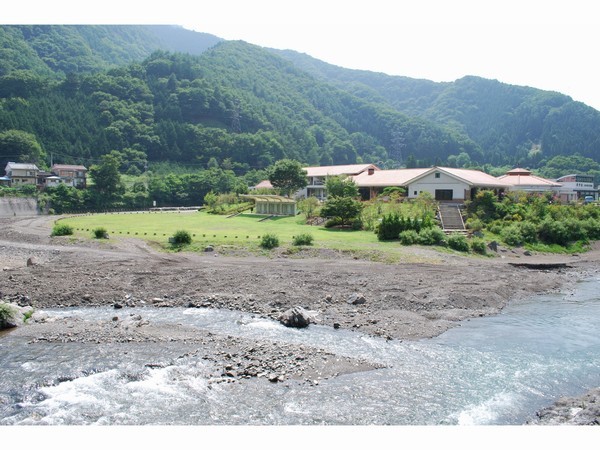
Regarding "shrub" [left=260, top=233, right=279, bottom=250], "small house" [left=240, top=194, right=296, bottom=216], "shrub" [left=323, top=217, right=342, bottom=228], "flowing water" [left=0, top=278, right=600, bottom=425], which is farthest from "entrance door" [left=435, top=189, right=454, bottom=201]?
"flowing water" [left=0, top=278, right=600, bottom=425]

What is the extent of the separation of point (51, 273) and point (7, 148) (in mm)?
70007

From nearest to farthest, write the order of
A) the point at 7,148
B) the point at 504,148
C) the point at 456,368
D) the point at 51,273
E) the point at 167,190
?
the point at 456,368
the point at 51,273
the point at 167,190
the point at 7,148
the point at 504,148

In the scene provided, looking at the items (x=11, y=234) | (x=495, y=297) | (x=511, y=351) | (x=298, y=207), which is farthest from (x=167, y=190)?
(x=511, y=351)

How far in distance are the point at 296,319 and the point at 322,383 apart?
4775 mm

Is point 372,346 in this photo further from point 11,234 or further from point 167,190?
point 167,190

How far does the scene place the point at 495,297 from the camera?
68.4ft

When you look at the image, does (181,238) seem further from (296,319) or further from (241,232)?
(296,319)

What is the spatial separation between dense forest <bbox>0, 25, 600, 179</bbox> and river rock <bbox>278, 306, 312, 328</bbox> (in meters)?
78.6

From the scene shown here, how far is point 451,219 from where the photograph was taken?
38.0m

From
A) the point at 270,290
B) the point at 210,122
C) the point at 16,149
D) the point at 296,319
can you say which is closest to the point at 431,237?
the point at 270,290

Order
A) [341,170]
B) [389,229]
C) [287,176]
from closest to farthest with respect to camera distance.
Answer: [389,229] < [287,176] < [341,170]

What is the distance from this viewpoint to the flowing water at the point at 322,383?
10289 millimetres

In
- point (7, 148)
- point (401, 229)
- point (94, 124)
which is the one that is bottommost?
point (401, 229)

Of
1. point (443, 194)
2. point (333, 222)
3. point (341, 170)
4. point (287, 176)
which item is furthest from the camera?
point (341, 170)
